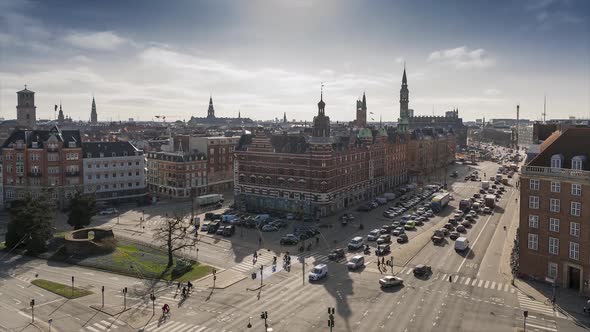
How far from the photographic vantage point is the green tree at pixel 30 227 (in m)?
79.7

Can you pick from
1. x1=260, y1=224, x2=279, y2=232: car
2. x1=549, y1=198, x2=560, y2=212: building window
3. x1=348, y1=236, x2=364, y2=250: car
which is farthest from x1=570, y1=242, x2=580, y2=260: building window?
x1=260, y1=224, x2=279, y2=232: car

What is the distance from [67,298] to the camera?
2381 inches

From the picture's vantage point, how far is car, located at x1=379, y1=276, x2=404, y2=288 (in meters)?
63.2

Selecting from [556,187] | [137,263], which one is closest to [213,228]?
[137,263]

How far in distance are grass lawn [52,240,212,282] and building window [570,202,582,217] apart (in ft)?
172

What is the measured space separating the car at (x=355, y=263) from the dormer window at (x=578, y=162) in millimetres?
32797

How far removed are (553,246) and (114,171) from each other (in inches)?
4330

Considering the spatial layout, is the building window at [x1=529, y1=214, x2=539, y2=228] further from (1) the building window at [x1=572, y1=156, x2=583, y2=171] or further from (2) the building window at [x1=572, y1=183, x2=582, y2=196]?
(1) the building window at [x1=572, y1=156, x2=583, y2=171]

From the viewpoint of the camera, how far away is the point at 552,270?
64.4 meters

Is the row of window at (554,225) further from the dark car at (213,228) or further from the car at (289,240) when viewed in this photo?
the dark car at (213,228)

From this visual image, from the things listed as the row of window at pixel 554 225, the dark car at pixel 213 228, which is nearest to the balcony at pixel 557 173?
the row of window at pixel 554 225

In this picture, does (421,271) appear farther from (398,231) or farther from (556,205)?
(398,231)

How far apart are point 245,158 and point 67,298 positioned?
2596 inches

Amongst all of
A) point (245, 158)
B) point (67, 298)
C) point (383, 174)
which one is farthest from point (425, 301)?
point (383, 174)
